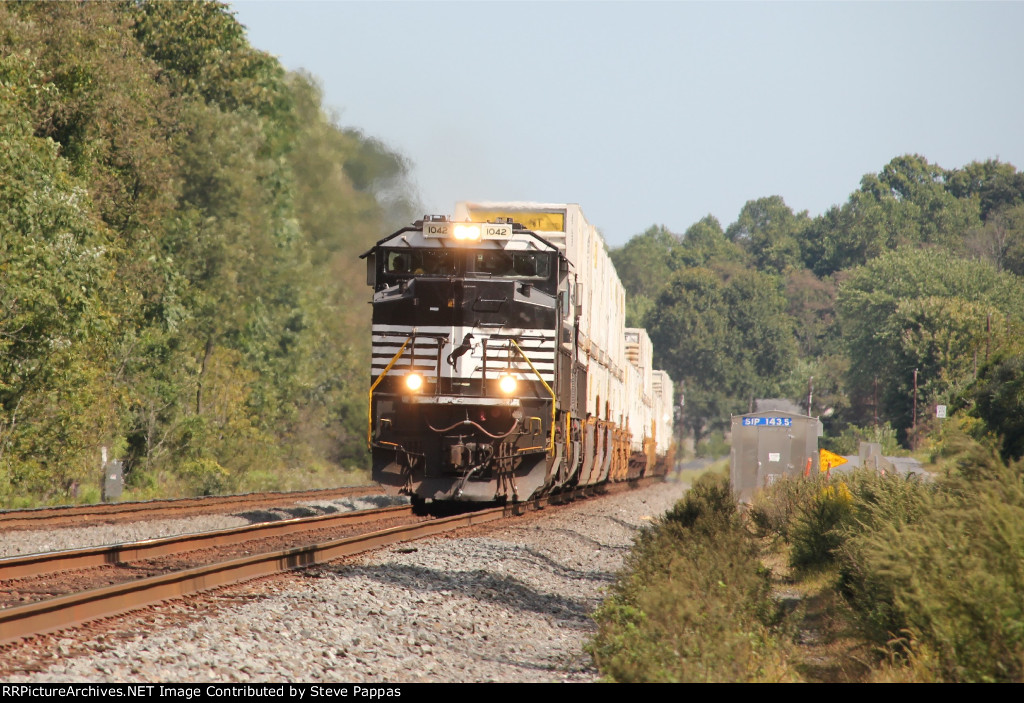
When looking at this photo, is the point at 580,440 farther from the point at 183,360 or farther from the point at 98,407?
the point at 183,360

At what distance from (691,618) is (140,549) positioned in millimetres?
6846

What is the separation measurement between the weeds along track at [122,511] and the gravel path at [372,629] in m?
6.16

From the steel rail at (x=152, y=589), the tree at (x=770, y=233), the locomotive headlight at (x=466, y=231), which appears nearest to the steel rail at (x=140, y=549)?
the steel rail at (x=152, y=589)

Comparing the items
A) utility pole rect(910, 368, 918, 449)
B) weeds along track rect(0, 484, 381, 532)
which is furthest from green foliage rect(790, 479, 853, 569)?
utility pole rect(910, 368, 918, 449)

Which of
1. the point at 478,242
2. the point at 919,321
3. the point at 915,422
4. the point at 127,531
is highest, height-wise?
the point at 919,321

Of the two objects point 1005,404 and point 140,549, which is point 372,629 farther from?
point 1005,404

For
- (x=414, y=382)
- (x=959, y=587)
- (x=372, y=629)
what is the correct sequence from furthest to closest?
(x=414, y=382), (x=372, y=629), (x=959, y=587)

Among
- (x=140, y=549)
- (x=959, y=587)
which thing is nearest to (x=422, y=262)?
(x=140, y=549)

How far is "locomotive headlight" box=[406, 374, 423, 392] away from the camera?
1603cm

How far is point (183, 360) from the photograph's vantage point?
3550 cm

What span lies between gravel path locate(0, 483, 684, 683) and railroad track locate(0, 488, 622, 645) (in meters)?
0.23

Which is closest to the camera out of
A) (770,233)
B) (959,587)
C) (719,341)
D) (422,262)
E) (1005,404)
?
(959,587)

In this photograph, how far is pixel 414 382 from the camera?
632 inches

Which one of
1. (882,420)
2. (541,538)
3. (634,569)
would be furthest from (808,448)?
(882,420)
